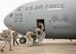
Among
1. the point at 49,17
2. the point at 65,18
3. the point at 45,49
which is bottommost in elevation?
the point at 45,49

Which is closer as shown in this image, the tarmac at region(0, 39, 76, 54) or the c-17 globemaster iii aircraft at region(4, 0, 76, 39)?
the tarmac at region(0, 39, 76, 54)

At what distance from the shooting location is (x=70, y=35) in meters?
20.7

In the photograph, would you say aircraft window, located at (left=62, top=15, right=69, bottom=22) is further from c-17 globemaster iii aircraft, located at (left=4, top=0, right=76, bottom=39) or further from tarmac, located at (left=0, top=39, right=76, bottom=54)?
tarmac, located at (left=0, top=39, right=76, bottom=54)

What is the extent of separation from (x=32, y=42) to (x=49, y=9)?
3275 mm

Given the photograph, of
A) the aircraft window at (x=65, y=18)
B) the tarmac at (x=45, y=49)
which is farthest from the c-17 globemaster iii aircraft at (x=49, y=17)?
the tarmac at (x=45, y=49)

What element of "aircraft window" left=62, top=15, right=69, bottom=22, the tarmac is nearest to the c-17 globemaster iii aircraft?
"aircraft window" left=62, top=15, right=69, bottom=22

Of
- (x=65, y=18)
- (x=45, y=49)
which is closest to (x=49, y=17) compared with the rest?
(x=65, y=18)

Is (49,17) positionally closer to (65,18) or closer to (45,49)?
(65,18)

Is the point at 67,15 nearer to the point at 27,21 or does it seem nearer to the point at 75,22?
the point at 75,22

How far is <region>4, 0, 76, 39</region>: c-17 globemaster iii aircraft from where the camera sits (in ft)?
66.9

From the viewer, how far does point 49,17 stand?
20.9m

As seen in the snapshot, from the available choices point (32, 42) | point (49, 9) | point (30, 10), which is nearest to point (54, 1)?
point (49, 9)

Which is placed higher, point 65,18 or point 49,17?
point 49,17

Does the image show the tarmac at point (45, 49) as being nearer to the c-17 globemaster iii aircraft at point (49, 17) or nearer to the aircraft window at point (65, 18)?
the c-17 globemaster iii aircraft at point (49, 17)
